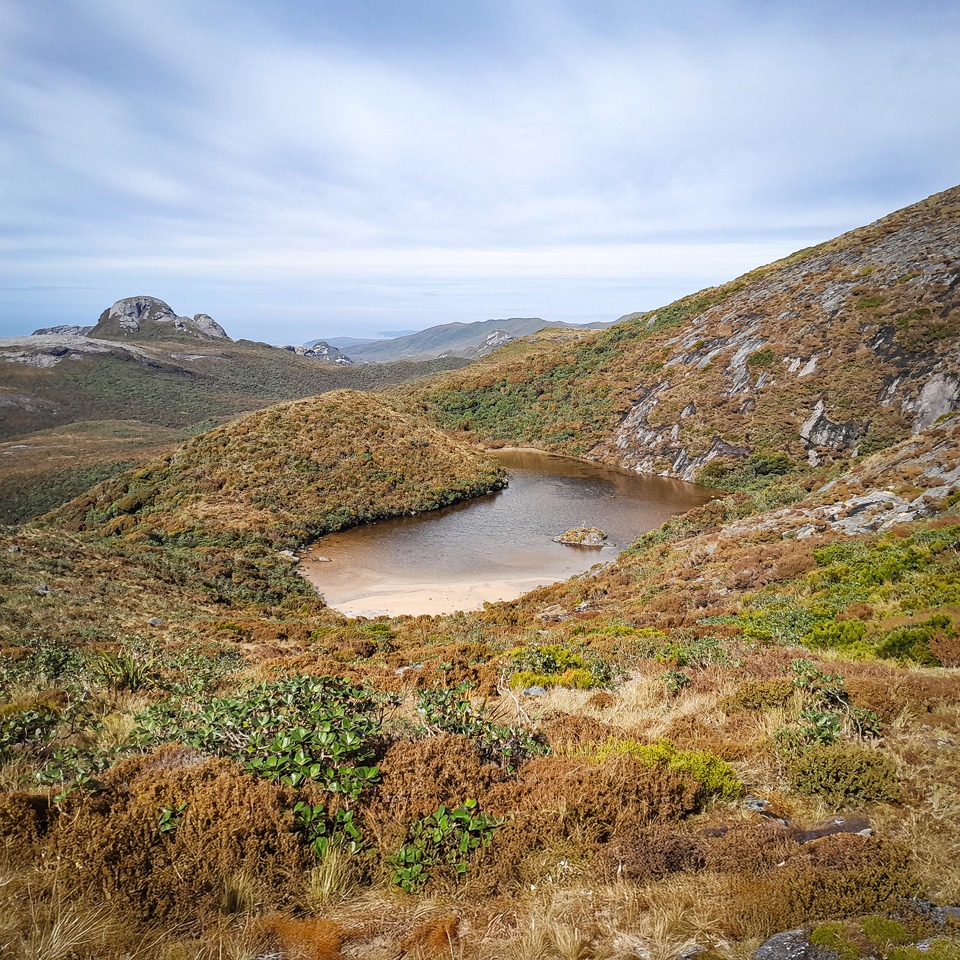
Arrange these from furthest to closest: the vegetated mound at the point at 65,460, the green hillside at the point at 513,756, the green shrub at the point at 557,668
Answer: the vegetated mound at the point at 65,460 < the green shrub at the point at 557,668 < the green hillside at the point at 513,756

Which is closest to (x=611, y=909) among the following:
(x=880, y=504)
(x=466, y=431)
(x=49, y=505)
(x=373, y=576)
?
(x=880, y=504)

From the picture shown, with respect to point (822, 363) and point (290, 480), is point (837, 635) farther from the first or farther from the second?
point (822, 363)

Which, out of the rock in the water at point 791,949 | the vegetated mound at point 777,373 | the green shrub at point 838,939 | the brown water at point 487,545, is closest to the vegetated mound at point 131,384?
the vegetated mound at point 777,373

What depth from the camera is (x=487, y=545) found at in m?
30.3

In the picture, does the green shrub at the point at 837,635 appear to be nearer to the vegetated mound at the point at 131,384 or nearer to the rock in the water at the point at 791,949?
the rock in the water at the point at 791,949

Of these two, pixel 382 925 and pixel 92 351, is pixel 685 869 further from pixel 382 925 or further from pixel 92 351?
pixel 92 351

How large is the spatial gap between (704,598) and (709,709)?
33.3 feet

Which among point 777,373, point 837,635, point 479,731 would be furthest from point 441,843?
point 777,373

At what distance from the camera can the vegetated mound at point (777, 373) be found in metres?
40.9

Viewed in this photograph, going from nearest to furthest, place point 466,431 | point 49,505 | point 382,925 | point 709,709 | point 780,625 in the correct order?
point 382,925
point 709,709
point 780,625
point 49,505
point 466,431

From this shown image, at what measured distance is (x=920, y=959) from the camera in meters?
2.56

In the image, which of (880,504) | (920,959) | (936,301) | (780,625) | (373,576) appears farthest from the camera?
(936,301)

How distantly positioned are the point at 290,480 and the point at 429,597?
20791mm

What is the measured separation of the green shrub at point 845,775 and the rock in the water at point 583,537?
25.1m
